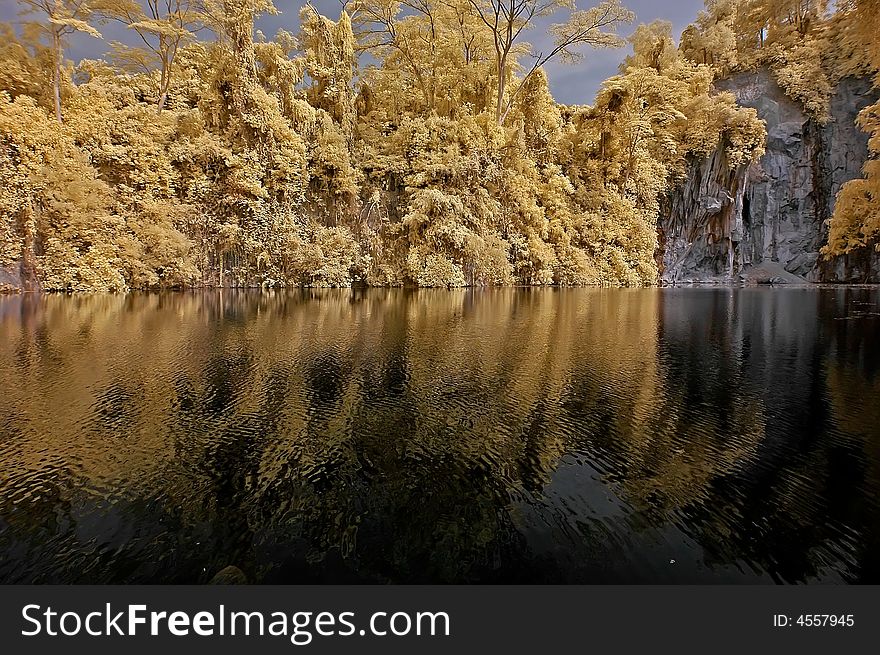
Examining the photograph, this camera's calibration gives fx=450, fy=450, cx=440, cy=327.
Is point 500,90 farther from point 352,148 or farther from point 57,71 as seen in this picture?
point 57,71

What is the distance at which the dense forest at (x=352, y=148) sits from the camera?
17.7m

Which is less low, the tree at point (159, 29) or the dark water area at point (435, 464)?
the tree at point (159, 29)

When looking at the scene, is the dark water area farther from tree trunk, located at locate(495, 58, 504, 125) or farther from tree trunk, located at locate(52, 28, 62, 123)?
tree trunk, located at locate(495, 58, 504, 125)

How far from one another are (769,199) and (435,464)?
137ft

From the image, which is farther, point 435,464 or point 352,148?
point 352,148

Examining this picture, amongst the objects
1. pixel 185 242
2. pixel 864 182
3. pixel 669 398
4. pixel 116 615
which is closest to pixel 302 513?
pixel 116 615

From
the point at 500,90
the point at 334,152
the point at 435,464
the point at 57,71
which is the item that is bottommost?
the point at 435,464

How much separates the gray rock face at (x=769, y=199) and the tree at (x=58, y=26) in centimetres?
3689

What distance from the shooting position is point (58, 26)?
18375 millimetres

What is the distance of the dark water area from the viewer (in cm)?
252

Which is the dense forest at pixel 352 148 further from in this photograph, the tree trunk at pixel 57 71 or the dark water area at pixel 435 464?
the dark water area at pixel 435 464

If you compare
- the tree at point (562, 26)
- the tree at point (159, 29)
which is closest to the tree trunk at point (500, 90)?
the tree at point (562, 26)

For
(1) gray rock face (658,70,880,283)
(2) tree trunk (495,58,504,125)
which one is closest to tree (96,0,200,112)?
(2) tree trunk (495,58,504,125)

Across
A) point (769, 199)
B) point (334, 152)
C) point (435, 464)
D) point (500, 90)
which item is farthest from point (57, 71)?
point (769, 199)
